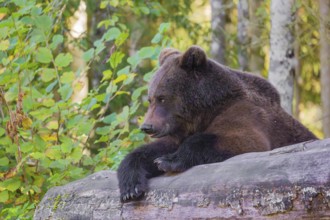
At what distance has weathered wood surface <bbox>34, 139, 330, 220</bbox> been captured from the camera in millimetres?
3545

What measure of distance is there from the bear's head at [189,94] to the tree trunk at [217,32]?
26.6ft

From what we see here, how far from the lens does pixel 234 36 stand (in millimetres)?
13781

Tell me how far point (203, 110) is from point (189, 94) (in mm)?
170

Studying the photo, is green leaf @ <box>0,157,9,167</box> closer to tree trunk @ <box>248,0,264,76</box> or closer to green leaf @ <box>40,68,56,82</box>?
green leaf @ <box>40,68,56,82</box>

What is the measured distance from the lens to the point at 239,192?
153 inches

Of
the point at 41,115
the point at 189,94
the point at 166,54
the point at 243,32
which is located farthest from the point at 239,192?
the point at 243,32

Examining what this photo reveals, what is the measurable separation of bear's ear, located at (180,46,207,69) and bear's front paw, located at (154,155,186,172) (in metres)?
0.92

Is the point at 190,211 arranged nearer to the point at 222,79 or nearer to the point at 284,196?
the point at 284,196

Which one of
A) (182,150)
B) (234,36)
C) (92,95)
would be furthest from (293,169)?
(234,36)

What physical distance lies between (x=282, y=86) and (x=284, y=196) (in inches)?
252

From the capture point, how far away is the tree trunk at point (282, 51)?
984 centimetres

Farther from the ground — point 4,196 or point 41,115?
point 41,115

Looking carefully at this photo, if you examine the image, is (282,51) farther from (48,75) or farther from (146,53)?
(48,75)

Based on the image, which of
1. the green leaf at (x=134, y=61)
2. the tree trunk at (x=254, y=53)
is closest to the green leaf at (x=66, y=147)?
the green leaf at (x=134, y=61)
